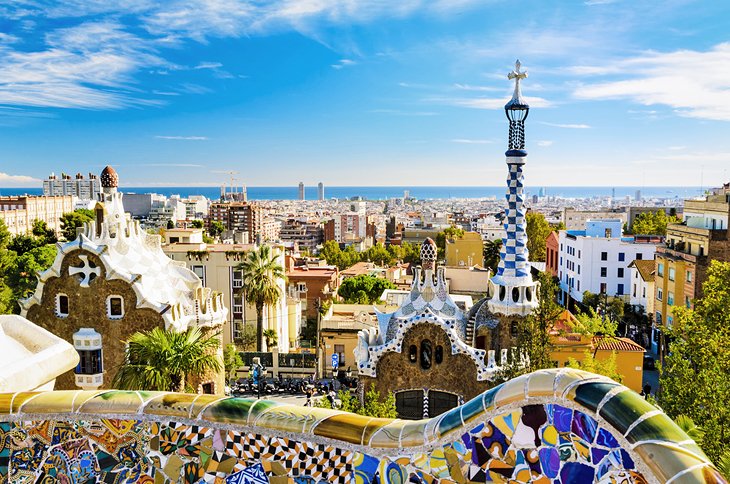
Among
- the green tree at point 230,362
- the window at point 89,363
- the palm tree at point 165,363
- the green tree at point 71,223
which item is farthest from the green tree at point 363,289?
the palm tree at point 165,363

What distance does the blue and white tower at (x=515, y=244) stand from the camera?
18656mm

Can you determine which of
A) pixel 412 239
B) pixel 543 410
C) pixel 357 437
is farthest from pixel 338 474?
pixel 412 239

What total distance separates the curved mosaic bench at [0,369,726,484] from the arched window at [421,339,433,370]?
1403 centimetres

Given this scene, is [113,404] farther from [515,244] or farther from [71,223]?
[71,223]

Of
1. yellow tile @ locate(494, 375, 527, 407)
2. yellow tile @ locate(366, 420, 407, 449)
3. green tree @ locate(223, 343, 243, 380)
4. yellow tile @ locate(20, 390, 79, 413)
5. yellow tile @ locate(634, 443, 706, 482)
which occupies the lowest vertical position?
green tree @ locate(223, 343, 243, 380)

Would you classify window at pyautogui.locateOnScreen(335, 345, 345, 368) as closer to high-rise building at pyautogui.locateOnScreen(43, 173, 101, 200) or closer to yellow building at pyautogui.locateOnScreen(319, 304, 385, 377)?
yellow building at pyautogui.locateOnScreen(319, 304, 385, 377)

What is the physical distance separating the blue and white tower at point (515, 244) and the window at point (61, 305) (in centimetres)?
1446

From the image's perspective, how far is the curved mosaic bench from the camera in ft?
11.6

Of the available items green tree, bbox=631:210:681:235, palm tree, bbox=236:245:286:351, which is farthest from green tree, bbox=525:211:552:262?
palm tree, bbox=236:245:286:351

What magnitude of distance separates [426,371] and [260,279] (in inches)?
625

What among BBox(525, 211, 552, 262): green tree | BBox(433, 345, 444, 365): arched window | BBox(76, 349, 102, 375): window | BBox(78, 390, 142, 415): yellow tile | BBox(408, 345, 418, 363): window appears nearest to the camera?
BBox(78, 390, 142, 415): yellow tile

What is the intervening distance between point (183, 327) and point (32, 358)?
16758mm

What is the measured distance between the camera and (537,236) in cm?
7056

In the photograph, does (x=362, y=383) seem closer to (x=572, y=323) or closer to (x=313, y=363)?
(x=313, y=363)
